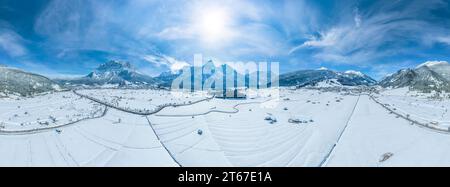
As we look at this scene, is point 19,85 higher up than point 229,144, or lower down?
higher up

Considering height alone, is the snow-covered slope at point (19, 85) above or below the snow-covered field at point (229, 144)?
above

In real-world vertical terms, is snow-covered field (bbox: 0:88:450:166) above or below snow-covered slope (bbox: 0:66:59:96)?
below

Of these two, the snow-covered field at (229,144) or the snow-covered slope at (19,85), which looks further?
the snow-covered slope at (19,85)

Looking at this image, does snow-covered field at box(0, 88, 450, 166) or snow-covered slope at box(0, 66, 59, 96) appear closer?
snow-covered field at box(0, 88, 450, 166)

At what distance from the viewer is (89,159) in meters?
19.0

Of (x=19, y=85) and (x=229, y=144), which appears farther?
(x=19, y=85)
